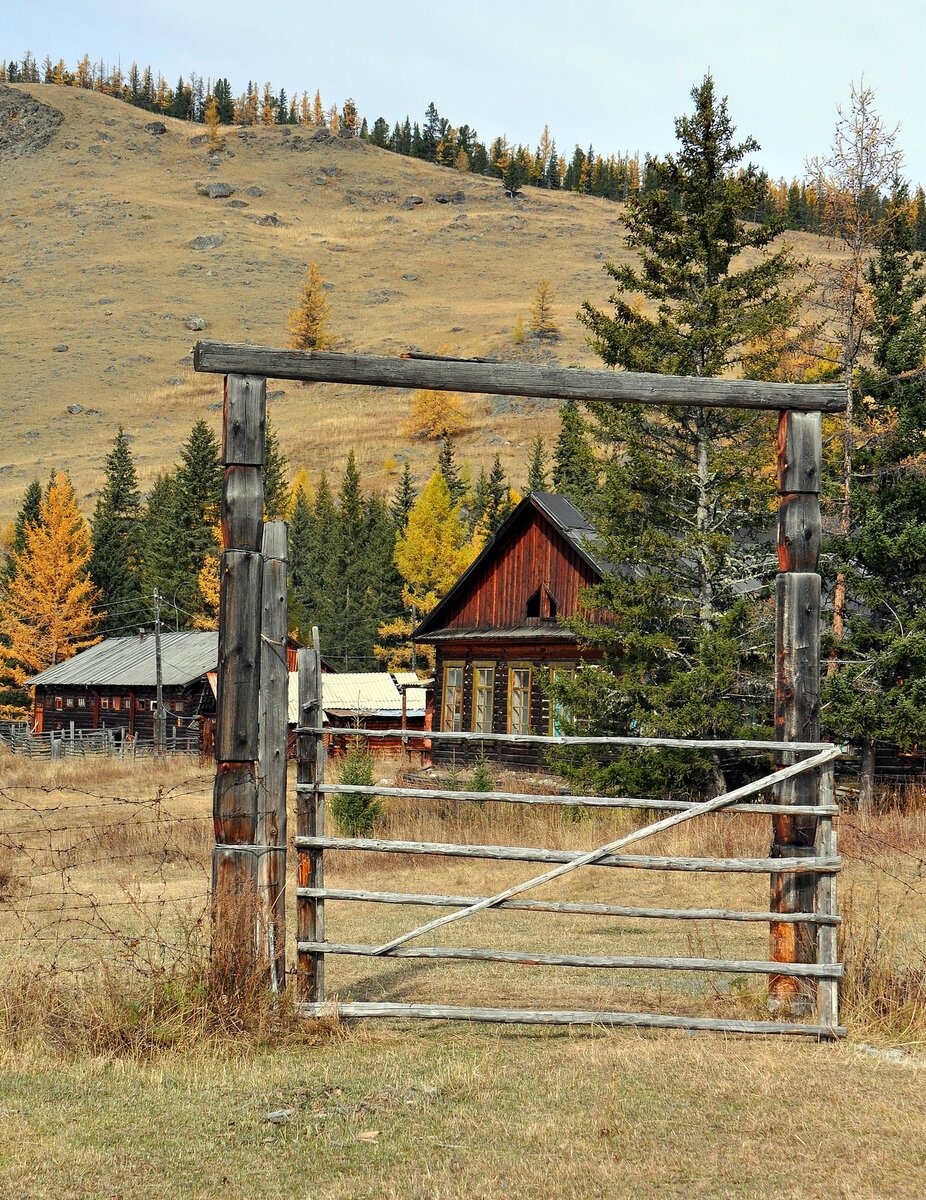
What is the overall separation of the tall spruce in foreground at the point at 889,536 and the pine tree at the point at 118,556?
4812cm

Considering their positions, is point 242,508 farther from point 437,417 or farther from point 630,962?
point 437,417

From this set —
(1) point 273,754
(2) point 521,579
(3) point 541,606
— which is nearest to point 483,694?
(3) point 541,606

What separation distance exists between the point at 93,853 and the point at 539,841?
661cm

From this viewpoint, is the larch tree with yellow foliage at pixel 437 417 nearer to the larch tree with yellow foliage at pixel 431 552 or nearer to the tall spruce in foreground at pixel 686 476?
the larch tree with yellow foliage at pixel 431 552

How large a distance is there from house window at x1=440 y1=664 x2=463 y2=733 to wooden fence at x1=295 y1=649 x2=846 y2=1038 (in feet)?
88.9

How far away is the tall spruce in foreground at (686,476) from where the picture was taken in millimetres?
21453

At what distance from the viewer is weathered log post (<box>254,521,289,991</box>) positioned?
313 inches

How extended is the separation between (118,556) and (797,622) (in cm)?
6137

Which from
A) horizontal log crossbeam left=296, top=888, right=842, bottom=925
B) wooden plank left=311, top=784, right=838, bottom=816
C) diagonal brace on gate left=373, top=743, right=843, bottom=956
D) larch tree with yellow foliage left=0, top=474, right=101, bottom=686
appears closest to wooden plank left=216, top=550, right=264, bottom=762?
wooden plank left=311, top=784, right=838, bottom=816

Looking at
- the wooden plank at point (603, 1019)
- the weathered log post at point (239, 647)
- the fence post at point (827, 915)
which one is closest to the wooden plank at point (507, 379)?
the weathered log post at point (239, 647)

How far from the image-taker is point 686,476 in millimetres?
21734

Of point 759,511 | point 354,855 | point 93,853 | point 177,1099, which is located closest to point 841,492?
point 759,511

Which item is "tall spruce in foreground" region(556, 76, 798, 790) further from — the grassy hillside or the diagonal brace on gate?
the grassy hillside

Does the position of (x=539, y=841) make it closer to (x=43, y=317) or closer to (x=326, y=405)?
(x=326, y=405)
